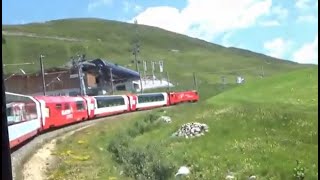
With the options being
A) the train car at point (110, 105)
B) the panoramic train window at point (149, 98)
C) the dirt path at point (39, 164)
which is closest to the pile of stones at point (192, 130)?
the dirt path at point (39, 164)

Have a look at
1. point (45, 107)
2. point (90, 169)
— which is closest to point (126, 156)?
point (90, 169)

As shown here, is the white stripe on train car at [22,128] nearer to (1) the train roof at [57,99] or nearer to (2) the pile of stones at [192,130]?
(1) the train roof at [57,99]

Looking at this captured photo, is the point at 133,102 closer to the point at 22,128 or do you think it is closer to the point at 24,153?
the point at 22,128

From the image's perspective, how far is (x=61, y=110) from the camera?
135 ft

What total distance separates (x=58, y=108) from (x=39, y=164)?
650 inches

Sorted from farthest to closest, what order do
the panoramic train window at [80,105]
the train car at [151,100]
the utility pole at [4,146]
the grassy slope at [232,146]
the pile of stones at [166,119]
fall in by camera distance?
the train car at [151,100] → the panoramic train window at [80,105] → the pile of stones at [166,119] → the grassy slope at [232,146] → the utility pole at [4,146]

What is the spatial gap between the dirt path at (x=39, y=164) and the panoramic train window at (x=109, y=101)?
88.3 feet

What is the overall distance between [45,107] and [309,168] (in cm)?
1866

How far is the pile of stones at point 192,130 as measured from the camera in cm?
3641

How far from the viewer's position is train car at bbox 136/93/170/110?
72.1 meters

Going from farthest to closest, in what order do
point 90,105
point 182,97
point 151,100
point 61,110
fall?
point 182,97, point 151,100, point 90,105, point 61,110

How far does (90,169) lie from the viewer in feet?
74.0

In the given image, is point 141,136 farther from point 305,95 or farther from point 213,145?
point 305,95

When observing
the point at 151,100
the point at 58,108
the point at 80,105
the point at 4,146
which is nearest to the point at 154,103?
the point at 151,100
